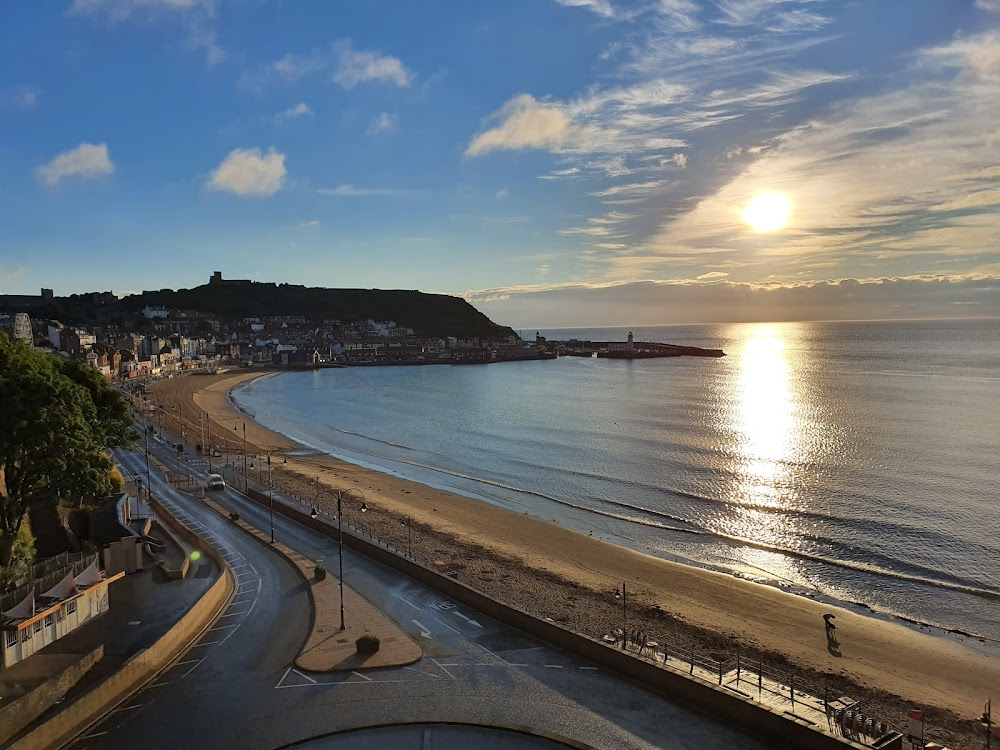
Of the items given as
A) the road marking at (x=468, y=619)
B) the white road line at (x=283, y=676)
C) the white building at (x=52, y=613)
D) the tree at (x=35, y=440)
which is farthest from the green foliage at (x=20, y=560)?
the road marking at (x=468, y=619)

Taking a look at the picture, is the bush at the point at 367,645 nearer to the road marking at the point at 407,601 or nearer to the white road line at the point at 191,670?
the road marking at the point at 407,601

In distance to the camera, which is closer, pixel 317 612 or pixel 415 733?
pixel 415 733

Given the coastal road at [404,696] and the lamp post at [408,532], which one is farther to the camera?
the lamp post at [408,532]

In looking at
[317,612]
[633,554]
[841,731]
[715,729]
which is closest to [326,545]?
[317,612]

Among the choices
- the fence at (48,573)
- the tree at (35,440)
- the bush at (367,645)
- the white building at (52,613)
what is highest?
the tree at (35,440)

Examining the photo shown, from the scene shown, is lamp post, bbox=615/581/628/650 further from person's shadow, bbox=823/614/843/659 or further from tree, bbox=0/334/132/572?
tree, bbox=0/334/132/572

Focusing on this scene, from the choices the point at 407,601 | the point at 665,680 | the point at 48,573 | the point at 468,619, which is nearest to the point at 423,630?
the point at 468,619

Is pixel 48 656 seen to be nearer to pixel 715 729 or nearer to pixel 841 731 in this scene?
pixel 715 729
